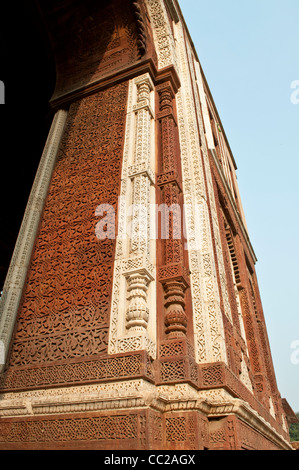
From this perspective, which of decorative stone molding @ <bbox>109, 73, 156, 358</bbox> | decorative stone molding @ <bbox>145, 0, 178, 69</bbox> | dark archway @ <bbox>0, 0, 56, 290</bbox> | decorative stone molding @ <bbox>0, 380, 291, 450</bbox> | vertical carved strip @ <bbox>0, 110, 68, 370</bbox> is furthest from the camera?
dark archway @ <bbox>0, 0, 56, 290</bbox>

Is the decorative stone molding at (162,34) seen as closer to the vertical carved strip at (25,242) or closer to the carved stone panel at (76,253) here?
the carved stone panel at (76,253)

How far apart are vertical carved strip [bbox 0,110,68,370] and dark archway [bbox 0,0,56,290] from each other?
970 millimetres

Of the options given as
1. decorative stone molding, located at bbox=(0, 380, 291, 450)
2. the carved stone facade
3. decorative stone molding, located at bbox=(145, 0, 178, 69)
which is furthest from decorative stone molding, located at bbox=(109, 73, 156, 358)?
decorative stone molding, located at bbox=(145, 0, 178, 69)

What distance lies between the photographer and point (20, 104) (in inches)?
221

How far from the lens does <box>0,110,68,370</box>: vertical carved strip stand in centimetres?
259

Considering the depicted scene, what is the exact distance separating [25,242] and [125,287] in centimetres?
119

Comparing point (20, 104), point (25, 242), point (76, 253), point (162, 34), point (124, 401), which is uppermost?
point (20, 104)

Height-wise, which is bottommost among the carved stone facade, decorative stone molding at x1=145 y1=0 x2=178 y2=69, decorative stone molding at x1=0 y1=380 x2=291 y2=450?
decorative stone molding at x1=0 y1=380 x2=291 y2=450

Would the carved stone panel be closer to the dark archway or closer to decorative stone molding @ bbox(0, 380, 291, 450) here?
decorative stone molding @ bbox(0, 380, 291, 450)

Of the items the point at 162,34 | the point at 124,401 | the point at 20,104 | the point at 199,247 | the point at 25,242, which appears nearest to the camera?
the point at 124,401

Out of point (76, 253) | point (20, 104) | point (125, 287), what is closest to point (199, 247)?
point (125, 287)

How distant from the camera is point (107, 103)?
3.75 metres

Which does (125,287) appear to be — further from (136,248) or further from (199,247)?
(199,247)

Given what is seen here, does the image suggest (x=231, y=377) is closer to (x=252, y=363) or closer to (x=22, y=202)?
(x=252, y=363)
